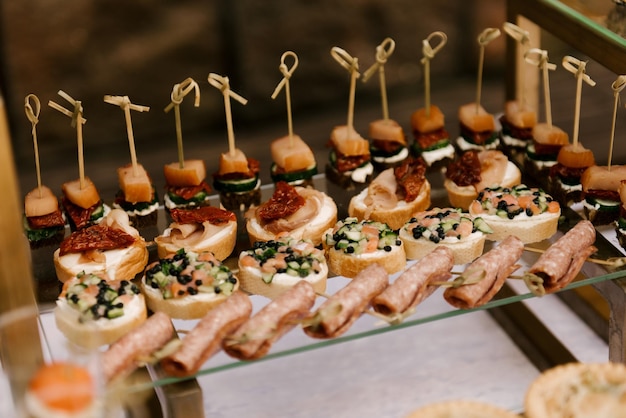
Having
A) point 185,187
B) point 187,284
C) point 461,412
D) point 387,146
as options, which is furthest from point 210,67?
point 461,412

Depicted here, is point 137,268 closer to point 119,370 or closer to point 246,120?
point 119,370

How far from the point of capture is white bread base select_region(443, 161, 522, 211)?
9.84 feet

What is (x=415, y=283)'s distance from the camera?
7.84 ft

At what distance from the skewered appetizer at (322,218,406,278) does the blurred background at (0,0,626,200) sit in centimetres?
283

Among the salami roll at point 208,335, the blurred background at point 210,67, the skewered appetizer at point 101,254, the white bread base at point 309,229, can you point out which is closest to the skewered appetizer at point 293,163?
the white bread base at point 309,229

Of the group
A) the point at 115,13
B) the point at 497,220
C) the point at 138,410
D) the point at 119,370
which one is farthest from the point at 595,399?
the point at 115,13

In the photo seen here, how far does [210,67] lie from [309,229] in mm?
3156

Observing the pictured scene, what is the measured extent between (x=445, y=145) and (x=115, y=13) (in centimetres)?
274

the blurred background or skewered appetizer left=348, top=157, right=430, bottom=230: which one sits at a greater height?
skewered appetizer left=348, top=157, right=430, bottom=230

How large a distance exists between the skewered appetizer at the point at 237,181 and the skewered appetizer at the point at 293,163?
8 cm

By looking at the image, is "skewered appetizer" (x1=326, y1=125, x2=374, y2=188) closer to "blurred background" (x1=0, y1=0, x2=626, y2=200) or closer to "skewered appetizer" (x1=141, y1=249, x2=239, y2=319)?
"skewered appetizer" (x1=141, y1=249, x2=239, y2=319)

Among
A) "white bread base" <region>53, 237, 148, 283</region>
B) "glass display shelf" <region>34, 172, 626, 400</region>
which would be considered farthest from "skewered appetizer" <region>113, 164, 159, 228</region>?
"white bread base" <region>53, 237, 148, 283</region>

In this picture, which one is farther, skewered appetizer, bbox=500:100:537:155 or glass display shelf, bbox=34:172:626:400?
skewered appetizer, bbox=500:100:537:155

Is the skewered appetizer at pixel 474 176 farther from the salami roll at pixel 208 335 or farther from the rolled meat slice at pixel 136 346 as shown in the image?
the rolled meat slice at pixel 136 346
